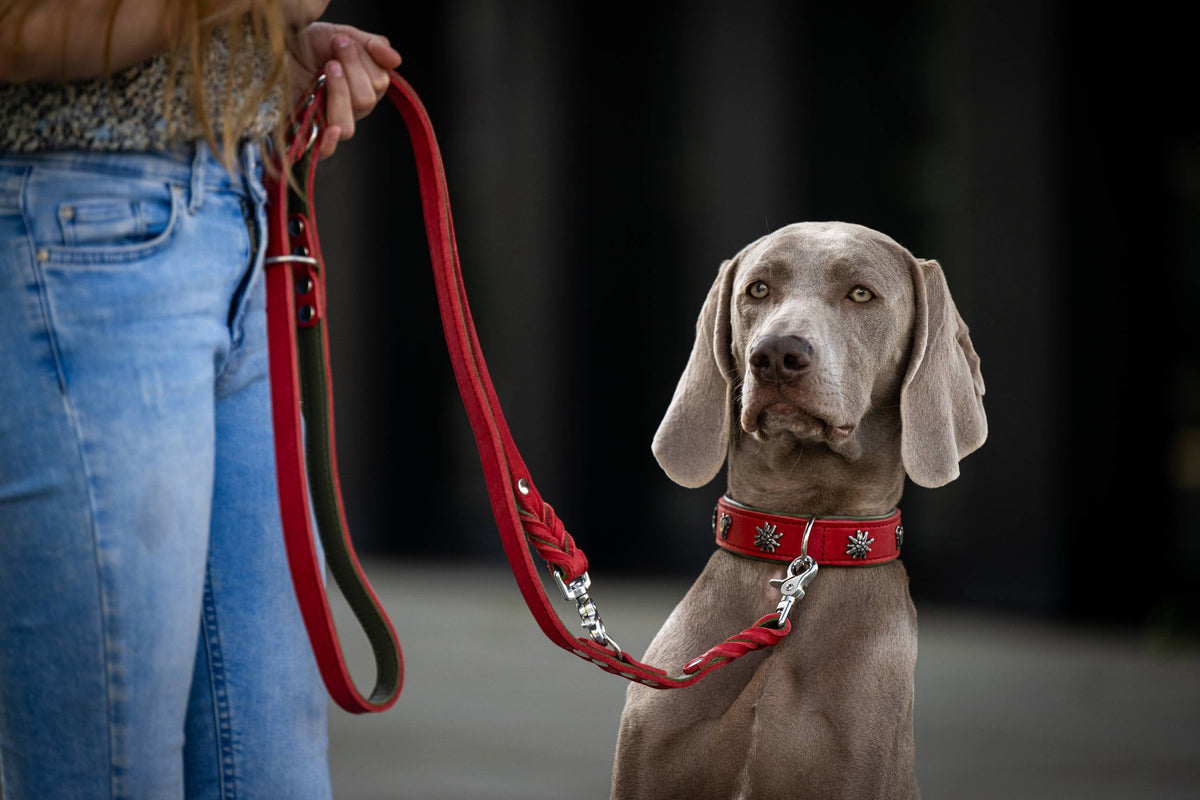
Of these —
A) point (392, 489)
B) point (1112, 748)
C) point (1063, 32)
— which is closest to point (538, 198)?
point (392, 489)

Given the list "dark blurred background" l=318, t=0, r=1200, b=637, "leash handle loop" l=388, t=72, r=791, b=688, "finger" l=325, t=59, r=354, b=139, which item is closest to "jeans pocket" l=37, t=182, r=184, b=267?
"finger" l=325, t=59, r=354, b=139

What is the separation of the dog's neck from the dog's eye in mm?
198

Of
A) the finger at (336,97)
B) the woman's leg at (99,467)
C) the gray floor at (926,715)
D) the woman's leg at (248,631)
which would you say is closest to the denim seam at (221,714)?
the woman's leg at (248,631)

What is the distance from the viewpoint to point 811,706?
1732 millimetres

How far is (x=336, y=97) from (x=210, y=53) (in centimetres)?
19

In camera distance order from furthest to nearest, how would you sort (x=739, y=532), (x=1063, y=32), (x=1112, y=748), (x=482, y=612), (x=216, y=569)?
(x=482, y=612)
(x=1063, y=32)
(x=1112, y=748)
(x=739, y=532)
(x=216, y=569)

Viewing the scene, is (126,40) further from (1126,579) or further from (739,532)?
(1126,579)

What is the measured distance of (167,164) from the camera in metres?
1.45

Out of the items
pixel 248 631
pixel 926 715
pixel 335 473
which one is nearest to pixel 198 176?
pixel 335 473

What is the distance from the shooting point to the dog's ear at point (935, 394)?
172 centimetres

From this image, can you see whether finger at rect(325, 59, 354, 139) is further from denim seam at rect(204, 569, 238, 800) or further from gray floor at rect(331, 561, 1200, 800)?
gray floor at rect(331, 561, 1200, 800)

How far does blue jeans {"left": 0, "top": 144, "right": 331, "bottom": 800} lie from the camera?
1.36 meters

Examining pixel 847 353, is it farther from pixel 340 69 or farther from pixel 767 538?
pixel 340 69

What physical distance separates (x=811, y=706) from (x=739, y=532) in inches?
11.2
